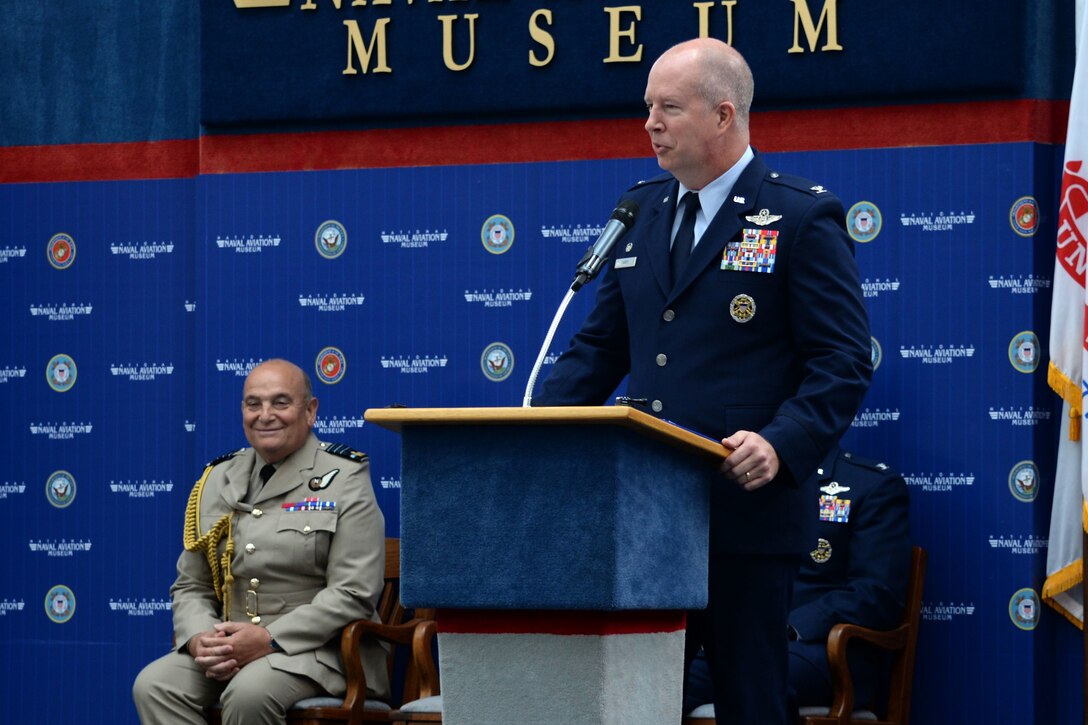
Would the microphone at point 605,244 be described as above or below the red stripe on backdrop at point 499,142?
below

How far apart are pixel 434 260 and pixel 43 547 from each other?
188 cm

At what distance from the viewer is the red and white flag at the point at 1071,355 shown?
16.4ft

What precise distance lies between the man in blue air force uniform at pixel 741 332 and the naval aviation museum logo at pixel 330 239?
9.16ft

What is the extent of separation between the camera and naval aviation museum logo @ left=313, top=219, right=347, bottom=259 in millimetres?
5836

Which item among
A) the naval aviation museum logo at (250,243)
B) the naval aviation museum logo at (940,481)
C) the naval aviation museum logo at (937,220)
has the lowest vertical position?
the naval aviation museum logo at (940,481)

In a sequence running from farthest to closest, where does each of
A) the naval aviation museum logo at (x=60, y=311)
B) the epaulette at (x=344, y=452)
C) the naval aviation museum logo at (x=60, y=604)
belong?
1. the naval aviation museum logo at (x=60, y=311)
2. the naval aviation museum logo at (x=60, y=604)
3. the epaulette at (x=344, y=452)

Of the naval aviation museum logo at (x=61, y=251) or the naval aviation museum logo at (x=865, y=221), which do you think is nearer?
the naval aviation museum logo at (x=865, y=221)

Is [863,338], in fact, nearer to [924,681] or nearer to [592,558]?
[592,558]

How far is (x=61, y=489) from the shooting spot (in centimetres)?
618

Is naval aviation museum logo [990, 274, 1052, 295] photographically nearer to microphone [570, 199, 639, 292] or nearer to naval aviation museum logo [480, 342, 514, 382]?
naval aviation museum logo [480, 342, 514, 382]

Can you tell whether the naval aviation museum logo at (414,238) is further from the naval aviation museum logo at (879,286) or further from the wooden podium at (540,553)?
the wooden podium at (540,553)

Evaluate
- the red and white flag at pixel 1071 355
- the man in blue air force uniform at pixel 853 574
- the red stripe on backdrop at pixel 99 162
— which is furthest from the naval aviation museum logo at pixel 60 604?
the red and white flag at pixel 1071 355

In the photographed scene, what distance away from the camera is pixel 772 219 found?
10.1ft

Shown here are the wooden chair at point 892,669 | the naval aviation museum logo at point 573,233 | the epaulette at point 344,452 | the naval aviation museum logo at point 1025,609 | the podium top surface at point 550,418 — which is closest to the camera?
the podium top surface at point 550,418
